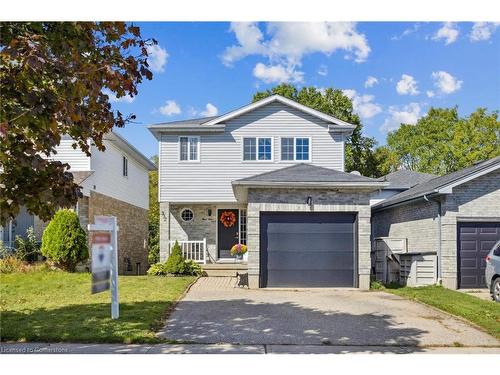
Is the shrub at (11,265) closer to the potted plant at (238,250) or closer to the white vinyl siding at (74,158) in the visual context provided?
the white vinyl siding at (74,158)

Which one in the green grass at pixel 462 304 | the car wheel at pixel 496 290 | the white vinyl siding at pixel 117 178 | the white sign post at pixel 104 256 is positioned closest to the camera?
the white sign post at pixel 104 256

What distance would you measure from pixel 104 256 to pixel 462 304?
7021mm

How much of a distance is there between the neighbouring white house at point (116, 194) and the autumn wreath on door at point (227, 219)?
3.93 m

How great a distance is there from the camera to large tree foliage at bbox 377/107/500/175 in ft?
86.4

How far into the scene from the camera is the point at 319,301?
9984mm

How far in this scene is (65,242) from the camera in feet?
44.5

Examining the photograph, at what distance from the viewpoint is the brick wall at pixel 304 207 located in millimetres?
11953

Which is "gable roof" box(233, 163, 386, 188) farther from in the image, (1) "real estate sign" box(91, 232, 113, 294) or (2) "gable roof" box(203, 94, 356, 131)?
(1) "real estate sign" box(91, 232, 113, 294)

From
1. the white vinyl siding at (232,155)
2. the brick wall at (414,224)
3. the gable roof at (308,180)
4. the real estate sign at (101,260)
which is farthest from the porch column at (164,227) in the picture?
the real estate sign at (101,260)

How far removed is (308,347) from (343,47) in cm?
530

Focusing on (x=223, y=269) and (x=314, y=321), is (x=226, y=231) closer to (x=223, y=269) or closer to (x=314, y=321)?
(x=223, y=269)

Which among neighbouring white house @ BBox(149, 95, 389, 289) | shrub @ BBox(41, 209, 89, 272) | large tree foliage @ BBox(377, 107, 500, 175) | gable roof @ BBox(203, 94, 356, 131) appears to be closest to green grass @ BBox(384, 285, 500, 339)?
neighbouring white house @ BBox(149, 95, 389, 289)

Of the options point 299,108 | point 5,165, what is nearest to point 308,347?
point 5,165

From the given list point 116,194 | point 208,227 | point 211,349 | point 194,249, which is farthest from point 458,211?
point 116,194
